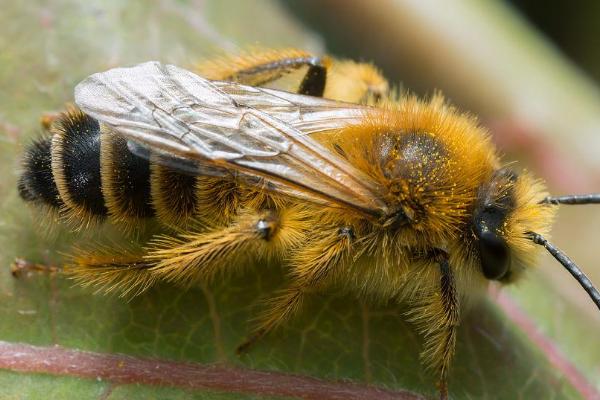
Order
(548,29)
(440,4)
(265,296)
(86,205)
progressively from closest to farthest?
(86,205)
(265,296)
(440,4)
(548,29)

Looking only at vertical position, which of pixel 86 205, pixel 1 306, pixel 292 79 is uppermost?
pixel 292 79

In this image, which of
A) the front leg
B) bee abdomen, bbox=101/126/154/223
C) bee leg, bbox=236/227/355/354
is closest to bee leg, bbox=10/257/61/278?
bee abdomen, bbox=101/126/154/223

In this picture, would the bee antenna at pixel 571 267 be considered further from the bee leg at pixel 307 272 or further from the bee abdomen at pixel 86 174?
the bee abdomen at pixel 86 174

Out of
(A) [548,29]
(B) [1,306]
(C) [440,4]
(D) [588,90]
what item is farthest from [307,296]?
(A) [548,29]

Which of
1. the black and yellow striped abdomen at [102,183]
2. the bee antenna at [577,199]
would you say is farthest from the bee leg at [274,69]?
the bee antenna at [577,199]

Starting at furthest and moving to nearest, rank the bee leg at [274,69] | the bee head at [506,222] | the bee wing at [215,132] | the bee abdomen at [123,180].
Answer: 1. the bee leg at [274,69]
2. the bee head at [506,222]
3. the bee abdomen at [123,180]
4. the bee wing at [215,132]

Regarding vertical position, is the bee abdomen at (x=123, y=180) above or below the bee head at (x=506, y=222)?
below

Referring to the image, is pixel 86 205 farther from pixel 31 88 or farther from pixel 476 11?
pixel 476 11

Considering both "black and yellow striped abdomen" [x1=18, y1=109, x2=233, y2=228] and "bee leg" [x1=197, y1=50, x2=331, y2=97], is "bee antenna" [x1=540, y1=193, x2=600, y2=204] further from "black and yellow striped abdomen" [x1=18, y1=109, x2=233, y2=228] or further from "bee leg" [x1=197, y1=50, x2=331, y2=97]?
"black and yellow striped abdomen" [x1=18, y1=109, x2=233, y2=228]
